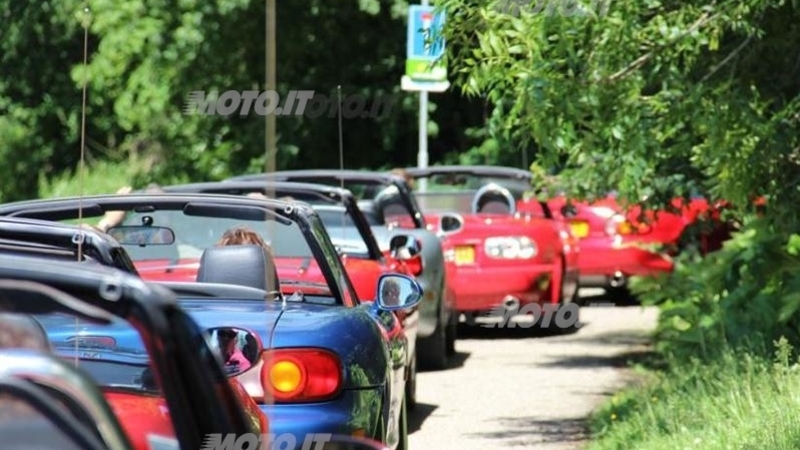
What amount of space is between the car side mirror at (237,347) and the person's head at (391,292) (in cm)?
174

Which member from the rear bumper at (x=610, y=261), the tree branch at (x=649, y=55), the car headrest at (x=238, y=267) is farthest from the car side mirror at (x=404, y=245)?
the rear bumper at (x=610, y=261)

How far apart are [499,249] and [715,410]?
7981 millimetres

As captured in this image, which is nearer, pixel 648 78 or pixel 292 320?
pixel 292 320

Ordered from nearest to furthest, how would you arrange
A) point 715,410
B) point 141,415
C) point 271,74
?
point 141,415
point 271,74
point 715,410

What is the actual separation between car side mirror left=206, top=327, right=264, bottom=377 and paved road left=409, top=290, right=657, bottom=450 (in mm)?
3820

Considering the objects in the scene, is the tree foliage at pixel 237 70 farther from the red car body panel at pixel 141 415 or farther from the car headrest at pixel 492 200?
the red car body panel at pixel 141 415

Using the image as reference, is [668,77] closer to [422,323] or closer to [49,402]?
[422,323]

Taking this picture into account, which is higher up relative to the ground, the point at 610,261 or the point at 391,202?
the point at 391,202

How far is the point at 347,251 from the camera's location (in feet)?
38.5

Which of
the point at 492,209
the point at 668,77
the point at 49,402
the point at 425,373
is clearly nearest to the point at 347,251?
the point at 668,77

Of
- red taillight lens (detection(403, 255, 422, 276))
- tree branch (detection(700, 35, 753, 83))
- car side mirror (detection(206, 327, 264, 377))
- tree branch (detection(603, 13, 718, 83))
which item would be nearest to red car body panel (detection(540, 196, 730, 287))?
red taillight lens (detection(403, 255, 422, 276))

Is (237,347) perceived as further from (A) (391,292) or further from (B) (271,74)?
(B) (271,74)

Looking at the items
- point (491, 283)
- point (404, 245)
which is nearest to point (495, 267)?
point (491, 283)

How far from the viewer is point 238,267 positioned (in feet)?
25.2
